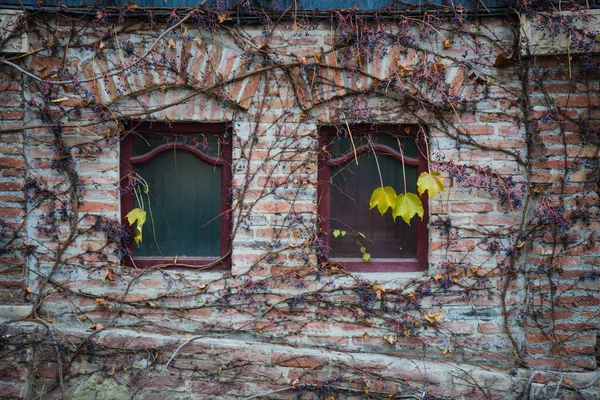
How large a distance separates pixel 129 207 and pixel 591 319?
3294mm

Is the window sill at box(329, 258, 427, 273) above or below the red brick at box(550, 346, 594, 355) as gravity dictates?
above

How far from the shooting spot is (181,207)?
12.5 ft

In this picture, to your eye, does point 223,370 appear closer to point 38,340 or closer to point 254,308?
point 254,308

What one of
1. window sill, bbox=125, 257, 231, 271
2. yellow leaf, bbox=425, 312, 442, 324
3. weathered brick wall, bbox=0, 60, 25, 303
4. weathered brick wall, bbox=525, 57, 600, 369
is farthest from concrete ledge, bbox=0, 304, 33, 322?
weathered brick wall, bbox=525, 57, 600, 369

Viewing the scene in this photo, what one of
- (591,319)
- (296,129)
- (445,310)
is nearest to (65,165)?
(296,129)

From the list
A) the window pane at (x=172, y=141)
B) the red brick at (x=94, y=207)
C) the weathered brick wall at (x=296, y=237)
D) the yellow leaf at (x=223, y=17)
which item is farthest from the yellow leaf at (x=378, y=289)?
the yellow leaf at (x=223, y=17)

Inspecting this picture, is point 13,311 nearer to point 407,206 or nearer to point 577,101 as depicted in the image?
point 407,206

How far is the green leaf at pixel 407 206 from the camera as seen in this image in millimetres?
3465

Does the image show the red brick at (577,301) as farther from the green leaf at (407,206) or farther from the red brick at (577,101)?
the red brick at (577,101)

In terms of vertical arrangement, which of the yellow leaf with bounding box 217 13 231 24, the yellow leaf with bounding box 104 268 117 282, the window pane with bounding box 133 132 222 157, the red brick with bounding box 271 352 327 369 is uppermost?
the yellow leaf with bounding box 217 13 231 24

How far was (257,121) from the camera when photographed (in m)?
3.60

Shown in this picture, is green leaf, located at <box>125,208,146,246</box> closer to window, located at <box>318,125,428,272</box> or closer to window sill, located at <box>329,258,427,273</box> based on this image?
window, located at <box>318,125,428,272</box>

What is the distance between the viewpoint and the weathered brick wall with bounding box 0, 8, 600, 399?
349 cm

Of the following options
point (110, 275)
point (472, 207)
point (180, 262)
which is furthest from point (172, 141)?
point (472, 207)
